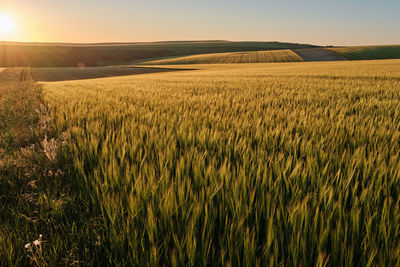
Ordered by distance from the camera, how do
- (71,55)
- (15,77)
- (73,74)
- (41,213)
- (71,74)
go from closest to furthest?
(41,213), (15,77), (71,74), (73,74), (71,55)

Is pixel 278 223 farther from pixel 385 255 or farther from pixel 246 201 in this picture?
pixel 385 255

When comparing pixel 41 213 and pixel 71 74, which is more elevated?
pixel 71 74

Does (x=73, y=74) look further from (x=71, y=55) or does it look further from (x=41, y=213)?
(x=71, y=55)

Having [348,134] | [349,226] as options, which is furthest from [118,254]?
[348,134]

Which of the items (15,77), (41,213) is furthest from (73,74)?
(41,213)

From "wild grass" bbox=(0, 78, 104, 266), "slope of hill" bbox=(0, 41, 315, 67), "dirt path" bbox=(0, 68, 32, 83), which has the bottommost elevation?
"wild grass" bbox=(0, 78, 104, 266)

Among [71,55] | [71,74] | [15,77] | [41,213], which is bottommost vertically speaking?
[41,213]

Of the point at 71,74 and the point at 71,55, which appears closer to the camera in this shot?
the point at 71,74

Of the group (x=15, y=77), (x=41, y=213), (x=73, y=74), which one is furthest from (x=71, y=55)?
(x=41, y=213)

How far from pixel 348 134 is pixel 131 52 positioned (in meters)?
107

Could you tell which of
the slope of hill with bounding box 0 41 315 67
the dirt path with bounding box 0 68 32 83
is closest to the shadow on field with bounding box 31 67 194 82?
the dirt path with bounding box 0 68 32 83

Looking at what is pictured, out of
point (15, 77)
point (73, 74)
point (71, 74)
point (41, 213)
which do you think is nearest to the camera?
point (41, 213)

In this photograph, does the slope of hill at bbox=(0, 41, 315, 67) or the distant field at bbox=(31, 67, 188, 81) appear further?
the slope of hill at bbox=(0, 41, 315, 67)

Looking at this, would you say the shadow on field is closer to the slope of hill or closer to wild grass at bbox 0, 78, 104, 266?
wild grass at bbox 0, 78, 104, 266
